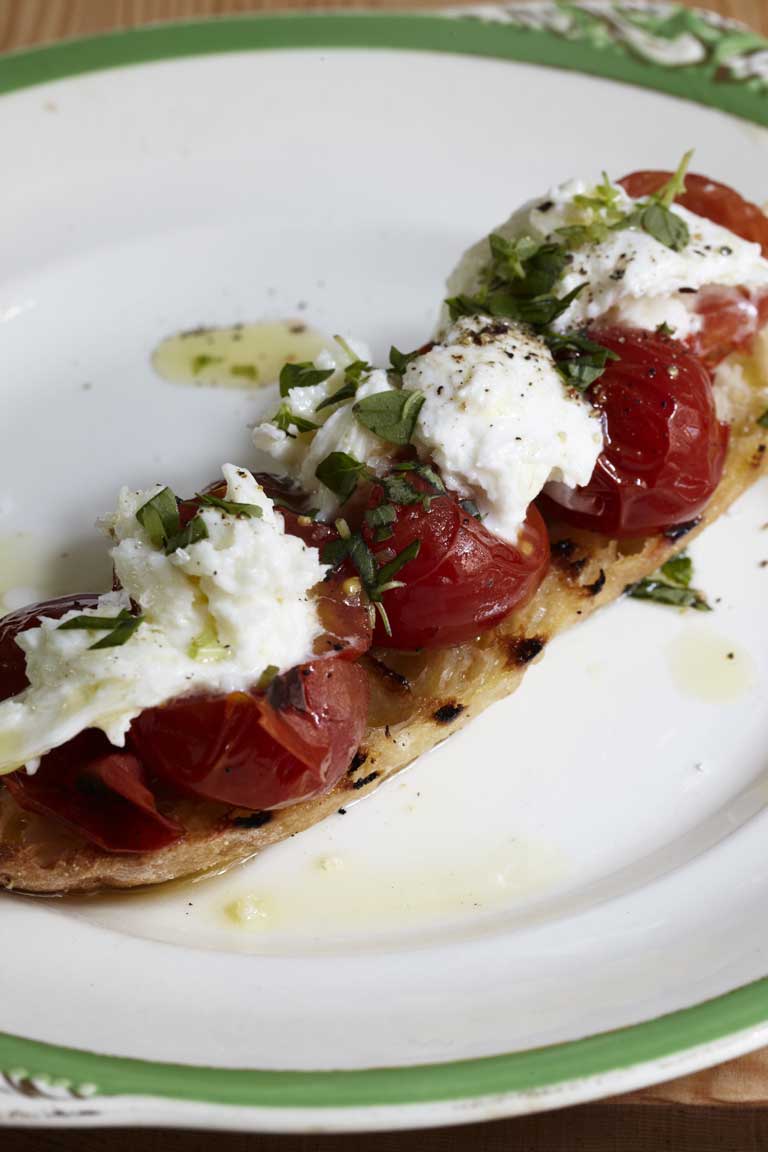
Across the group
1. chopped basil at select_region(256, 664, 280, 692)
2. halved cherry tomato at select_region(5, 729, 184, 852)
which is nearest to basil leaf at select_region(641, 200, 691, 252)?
chopped basil at select_region(256, 664, 280, 692)

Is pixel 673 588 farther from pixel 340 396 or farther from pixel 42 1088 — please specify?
pixel 42 1088

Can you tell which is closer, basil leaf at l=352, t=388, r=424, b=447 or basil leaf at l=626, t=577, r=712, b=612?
basil leaf at l=352, t=388, r=424, b=447

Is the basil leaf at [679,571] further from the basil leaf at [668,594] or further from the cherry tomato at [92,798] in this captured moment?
the cherry tomato at [92,798]

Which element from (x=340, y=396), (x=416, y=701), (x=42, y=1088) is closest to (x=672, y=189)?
(x=340, y=396)

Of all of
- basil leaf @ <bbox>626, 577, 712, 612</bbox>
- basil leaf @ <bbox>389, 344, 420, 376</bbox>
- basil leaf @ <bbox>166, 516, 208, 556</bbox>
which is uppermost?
basil leaf @ <bbox>389, 344, 420, 376</bbox>

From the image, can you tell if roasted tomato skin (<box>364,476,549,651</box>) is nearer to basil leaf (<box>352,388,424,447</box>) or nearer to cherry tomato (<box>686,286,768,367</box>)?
basil leaf (<box>352,388,424,447</box>)

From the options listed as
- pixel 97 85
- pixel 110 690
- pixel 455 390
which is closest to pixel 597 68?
pixel 97 85
